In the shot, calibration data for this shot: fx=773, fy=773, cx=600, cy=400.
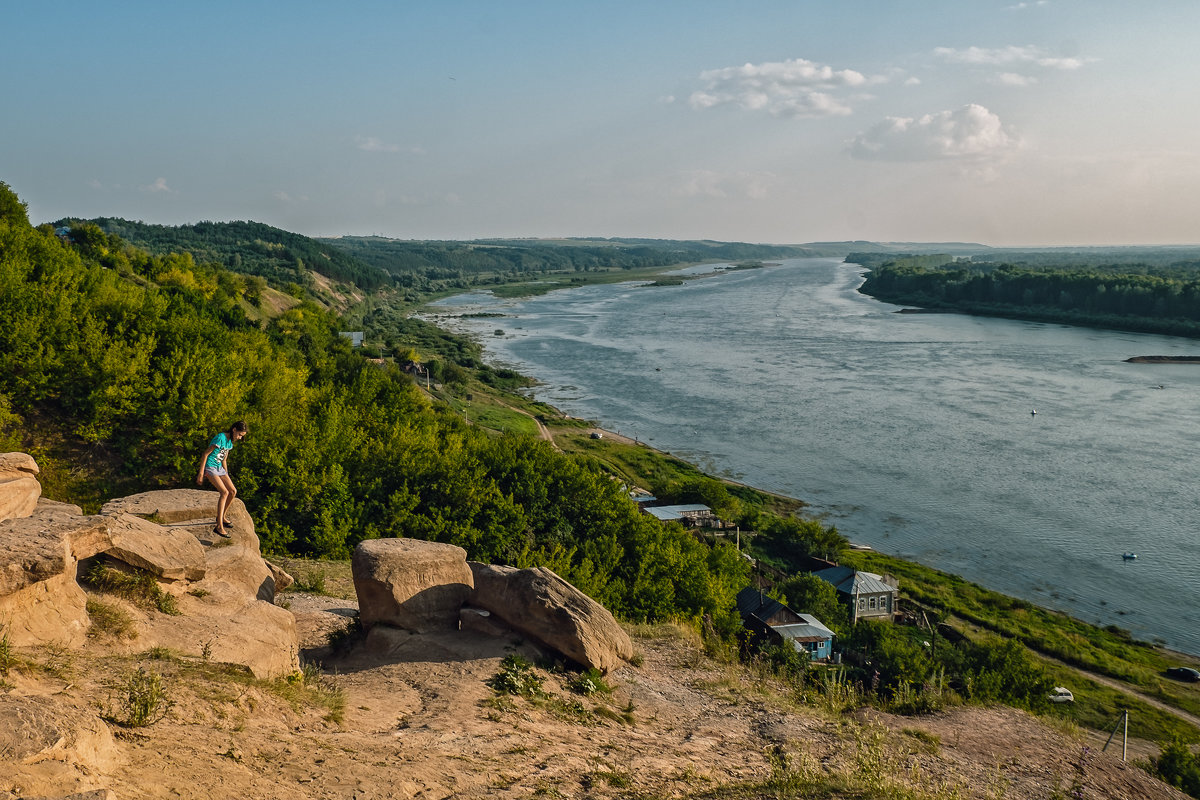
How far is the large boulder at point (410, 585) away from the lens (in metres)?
11.0

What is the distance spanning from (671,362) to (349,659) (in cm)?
6624

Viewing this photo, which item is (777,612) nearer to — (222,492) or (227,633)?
(222,492)

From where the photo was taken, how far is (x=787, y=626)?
26.1 m

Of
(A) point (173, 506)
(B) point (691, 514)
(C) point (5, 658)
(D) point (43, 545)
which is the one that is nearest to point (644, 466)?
(B) point (691, 514)

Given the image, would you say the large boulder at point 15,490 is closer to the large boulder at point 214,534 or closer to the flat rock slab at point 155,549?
the large boulder at point 214,534

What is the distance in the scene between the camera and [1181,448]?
44.7m

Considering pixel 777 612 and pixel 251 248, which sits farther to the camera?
pixel 251 248

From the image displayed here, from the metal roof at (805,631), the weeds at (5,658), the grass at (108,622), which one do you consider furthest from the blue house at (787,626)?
the weeds at (5,658)

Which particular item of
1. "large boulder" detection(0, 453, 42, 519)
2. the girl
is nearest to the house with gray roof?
the girl

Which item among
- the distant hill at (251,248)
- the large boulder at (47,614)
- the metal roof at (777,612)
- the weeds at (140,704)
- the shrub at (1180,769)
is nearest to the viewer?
the weeds at (140,704)

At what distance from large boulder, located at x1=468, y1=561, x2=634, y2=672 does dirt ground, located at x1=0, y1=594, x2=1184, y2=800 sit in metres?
0.33

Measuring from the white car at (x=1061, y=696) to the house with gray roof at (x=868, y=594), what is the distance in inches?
248

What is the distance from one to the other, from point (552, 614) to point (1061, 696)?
819 inches

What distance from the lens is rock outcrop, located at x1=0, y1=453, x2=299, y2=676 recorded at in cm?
754
